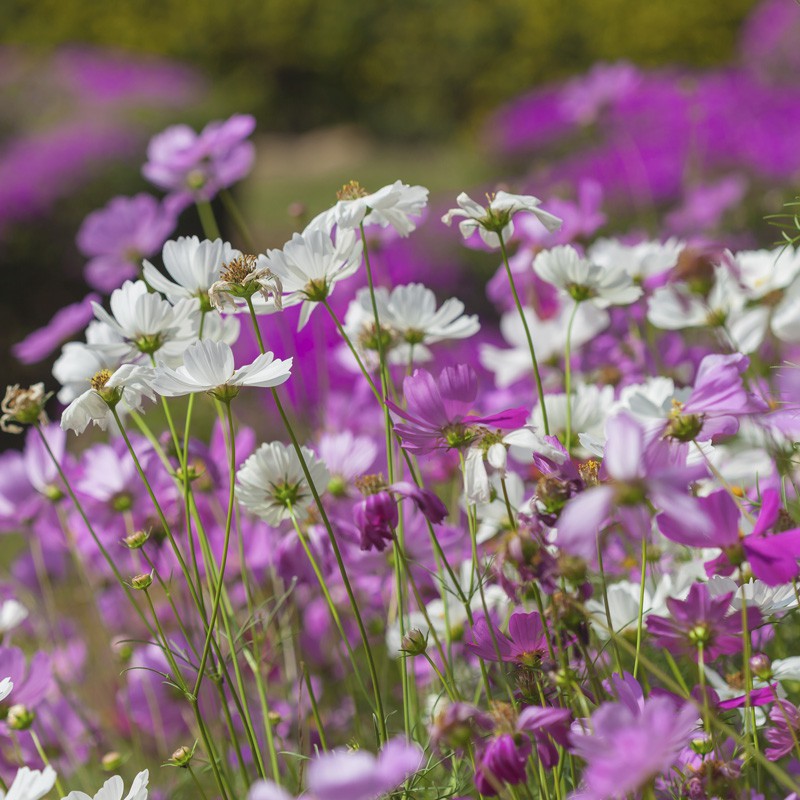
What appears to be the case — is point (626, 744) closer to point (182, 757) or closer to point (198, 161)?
point (182, 757)

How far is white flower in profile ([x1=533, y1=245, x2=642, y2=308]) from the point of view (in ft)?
2.56

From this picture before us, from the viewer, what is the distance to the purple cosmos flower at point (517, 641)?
586 millimetres

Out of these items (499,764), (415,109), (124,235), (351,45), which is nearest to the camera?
Answer: (499,764)

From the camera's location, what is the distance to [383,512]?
58 centimetres

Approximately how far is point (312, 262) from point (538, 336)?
54 centimetres

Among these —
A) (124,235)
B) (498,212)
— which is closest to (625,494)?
(498,212)

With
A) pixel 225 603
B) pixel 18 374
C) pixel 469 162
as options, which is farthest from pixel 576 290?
pixel 469 162

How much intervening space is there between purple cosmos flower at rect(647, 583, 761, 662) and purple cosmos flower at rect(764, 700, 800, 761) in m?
0.04

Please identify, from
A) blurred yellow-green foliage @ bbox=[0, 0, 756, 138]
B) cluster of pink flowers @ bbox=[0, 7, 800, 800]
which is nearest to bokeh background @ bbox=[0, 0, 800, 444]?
blurred yellow-green foliage @ bbox=[0, 0, 756, 138]

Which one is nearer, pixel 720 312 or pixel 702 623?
pixel 702 623

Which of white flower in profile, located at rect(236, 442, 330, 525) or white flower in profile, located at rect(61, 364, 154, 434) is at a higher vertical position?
white flower in profile, located at rect(61, 364, 154, 434)

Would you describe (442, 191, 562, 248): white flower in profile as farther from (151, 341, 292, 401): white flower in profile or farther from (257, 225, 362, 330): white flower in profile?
(151, 341, 292, 401): white flower in profile

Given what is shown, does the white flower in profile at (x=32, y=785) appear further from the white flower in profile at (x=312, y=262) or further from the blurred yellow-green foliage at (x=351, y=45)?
the blurred yellow-green foliage at (x=351, y=45)

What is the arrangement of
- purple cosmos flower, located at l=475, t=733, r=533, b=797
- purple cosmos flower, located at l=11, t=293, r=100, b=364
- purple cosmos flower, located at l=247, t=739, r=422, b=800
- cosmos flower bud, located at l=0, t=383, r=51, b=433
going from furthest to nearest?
1. purple cosmos flower, located at l=11, t=293, r=100, b=364
2. cosmos flower bud, located at l=0, t=383, r=51, b=433
3. purple cosmos flower, located at l=475, t=733, r=533, b=797
4. purple cosmos flower, located at l=247, t=739, r=422, b=800
